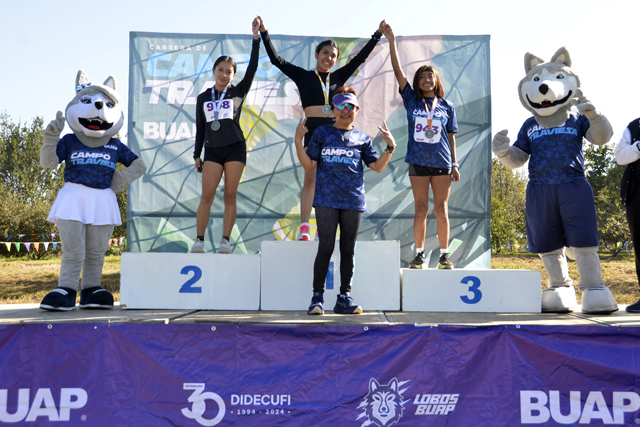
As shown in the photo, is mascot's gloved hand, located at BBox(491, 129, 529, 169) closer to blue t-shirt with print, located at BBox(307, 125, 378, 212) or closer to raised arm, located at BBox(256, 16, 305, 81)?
blue t-shirt with print, located at BBox(307, 125, 378, 212)

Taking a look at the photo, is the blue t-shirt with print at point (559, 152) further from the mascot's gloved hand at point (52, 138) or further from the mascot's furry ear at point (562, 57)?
the mascot's gloved hand at point (52, 138)

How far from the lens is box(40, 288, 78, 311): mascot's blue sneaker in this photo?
343cm

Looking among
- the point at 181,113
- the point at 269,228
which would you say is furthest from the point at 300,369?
the point at 181,113

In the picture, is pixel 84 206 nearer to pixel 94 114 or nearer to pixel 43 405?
pixel 94 114

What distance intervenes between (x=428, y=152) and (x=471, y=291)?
1114 millimetres

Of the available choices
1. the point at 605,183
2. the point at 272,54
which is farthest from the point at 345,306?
the point at 605,183

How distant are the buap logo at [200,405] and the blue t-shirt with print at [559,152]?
2684mm

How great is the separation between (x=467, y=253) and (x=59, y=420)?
465cm

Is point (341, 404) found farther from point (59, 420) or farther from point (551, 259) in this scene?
point (551, 259)

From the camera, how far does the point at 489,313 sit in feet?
11.5

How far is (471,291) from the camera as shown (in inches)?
141

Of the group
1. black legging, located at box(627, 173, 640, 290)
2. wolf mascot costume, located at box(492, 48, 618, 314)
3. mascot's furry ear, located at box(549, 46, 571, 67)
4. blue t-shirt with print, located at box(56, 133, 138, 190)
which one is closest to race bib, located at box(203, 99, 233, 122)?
blue t-shirt with print, located at box(56, 133, 138, 190)

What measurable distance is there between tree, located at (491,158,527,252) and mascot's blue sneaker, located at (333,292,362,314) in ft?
45.3

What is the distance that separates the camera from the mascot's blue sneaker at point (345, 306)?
3256mm
